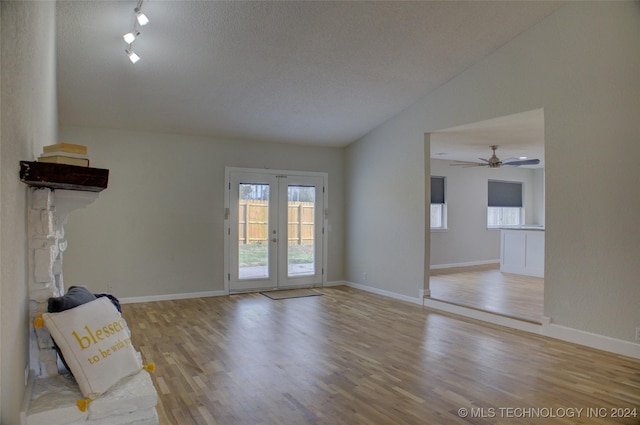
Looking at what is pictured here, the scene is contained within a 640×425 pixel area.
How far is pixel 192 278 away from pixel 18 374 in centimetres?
490

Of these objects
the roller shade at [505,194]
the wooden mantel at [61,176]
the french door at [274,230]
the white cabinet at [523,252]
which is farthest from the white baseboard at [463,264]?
the wooden mantel at [61,176]

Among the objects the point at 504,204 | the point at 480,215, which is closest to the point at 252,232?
the point at 480,215

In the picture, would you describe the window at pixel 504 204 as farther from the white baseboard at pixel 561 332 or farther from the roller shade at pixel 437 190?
the white baseboard at pixel 561 332

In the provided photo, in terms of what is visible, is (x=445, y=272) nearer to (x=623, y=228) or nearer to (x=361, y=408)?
(x=623, y=228)

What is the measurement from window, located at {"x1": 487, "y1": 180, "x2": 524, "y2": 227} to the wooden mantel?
10.1m

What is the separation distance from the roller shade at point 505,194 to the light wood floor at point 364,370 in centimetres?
649

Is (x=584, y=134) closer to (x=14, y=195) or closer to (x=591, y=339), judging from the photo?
(x=591, y=339)

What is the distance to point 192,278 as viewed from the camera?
6.43 metres

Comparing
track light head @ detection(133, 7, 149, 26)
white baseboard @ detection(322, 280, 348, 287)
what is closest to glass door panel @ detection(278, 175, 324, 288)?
white baseboard @ detection(322, 280, 348, 287)

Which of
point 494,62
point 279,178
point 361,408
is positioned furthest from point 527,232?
point 361,408

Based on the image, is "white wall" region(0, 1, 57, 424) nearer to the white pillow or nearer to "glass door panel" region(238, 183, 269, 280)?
the white pillow

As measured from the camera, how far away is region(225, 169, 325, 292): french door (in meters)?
6.78

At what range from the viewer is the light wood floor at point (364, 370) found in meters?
2.70

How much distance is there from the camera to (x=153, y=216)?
6152 millimetres
